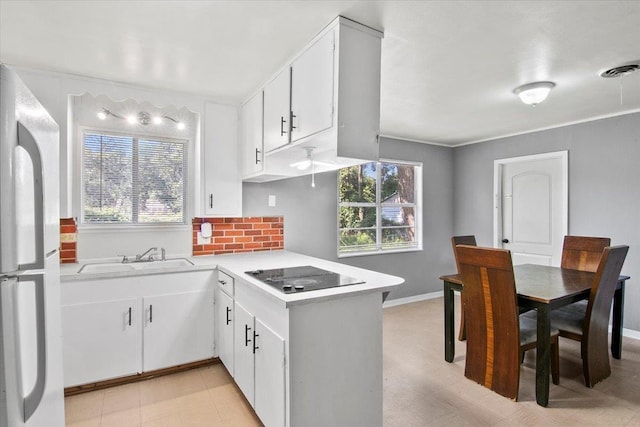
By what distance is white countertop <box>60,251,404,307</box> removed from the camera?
1707mm

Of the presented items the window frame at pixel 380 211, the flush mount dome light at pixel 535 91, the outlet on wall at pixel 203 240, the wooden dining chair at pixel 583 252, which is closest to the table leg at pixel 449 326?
the wooden dining chair at pixel 583 252

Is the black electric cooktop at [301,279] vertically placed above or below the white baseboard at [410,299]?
above

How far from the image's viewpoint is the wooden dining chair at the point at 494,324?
2305 millimetres

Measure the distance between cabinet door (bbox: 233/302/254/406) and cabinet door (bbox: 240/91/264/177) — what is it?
1166mm

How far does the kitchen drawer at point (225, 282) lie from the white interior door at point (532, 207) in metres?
3.72

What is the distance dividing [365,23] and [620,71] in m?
1.96

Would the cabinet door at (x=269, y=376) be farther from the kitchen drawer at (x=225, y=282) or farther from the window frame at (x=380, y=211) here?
the window frame at (x=380, y=211)

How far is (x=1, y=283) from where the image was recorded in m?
0.89

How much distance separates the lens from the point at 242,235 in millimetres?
3428

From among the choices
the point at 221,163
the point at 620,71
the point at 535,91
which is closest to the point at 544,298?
the point at 535,91

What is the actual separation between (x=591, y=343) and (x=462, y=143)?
325cm

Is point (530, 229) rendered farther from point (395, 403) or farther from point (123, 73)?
point (123, 73)

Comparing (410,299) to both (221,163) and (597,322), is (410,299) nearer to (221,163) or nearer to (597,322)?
(597,322)

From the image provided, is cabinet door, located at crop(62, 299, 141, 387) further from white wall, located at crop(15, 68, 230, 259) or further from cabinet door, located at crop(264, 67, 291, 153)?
cabinet door, located at crop(264, 67, 291, 153)
